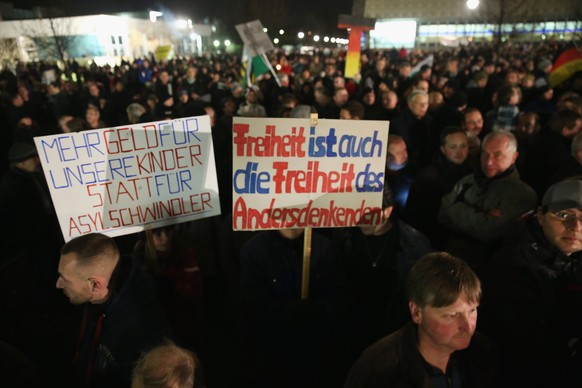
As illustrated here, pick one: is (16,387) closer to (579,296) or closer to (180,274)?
(180,274)

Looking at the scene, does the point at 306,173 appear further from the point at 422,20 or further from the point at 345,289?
the point at 422,20

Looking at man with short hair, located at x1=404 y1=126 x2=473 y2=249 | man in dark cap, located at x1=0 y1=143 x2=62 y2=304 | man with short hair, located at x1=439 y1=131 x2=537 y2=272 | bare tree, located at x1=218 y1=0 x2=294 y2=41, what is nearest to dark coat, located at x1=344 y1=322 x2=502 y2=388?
man with short hair, located at x1=439 y1=131 x2=537 y2=272

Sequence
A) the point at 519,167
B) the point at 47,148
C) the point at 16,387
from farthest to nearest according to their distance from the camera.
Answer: the point at 519,167 < the point at 47,148 < the point at 16,387

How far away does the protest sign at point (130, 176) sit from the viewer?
2.72 metres

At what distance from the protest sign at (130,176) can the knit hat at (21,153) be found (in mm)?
1549

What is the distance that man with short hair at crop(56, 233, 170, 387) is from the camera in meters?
2.12

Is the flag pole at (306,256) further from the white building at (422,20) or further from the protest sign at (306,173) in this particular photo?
the white building at (422,20)

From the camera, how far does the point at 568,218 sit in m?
2.17

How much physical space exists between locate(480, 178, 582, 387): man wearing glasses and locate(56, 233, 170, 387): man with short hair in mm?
2043

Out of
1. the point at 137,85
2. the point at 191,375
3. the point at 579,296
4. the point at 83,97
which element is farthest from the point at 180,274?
the point at 137,85

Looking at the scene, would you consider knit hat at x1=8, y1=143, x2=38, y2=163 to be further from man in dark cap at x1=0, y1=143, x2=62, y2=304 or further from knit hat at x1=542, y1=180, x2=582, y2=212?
knit hat at x1=542, y1=180, x2=582, y2=212

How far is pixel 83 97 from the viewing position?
34.6ft

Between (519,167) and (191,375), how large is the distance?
466 centimetres

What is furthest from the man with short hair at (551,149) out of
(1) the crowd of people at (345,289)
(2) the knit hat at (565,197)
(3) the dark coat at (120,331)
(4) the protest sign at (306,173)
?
(3) the dark coat at (120,331)
